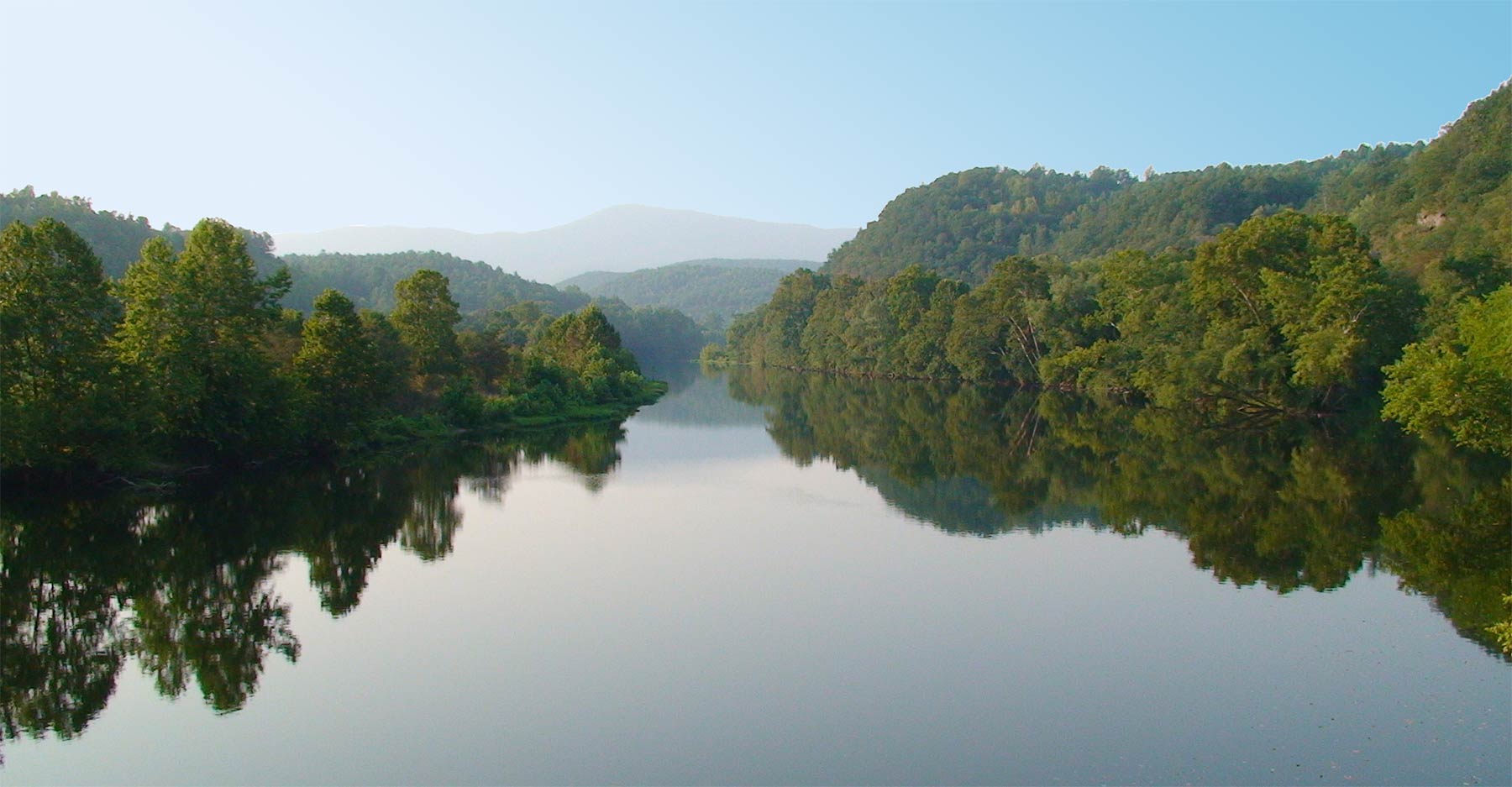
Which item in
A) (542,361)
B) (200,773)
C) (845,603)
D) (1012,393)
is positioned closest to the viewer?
(200,773)

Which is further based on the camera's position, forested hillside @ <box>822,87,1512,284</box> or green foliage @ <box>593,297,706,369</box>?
green foliage @ <box>593,297,706,369</box>

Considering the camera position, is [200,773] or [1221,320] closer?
[200,773]

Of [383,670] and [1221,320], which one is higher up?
[1221,320]

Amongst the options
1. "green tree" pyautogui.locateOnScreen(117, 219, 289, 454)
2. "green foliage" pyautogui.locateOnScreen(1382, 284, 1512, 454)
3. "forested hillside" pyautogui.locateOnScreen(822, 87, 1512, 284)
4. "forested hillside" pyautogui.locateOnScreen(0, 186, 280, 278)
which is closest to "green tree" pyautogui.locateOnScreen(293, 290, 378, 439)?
"green tree" pyautogui.locateOnScreen(117, 219, 289, 454)

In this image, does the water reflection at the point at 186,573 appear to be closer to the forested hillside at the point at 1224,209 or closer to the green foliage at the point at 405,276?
the forested hillside at the point at 1224,209

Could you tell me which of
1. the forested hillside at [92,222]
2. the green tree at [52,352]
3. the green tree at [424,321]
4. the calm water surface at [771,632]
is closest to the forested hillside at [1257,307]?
the calm water surface at [771,632]

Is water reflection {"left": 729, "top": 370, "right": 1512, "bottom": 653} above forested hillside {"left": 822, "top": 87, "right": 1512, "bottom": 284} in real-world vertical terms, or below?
below

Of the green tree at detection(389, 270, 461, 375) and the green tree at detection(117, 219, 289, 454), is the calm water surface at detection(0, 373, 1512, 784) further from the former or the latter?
the green tree at detection(389, 270, 461, 375)

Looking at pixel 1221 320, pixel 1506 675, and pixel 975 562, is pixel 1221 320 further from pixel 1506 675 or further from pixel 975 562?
pixel 1506 675

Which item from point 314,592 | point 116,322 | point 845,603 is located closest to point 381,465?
point 116,322
